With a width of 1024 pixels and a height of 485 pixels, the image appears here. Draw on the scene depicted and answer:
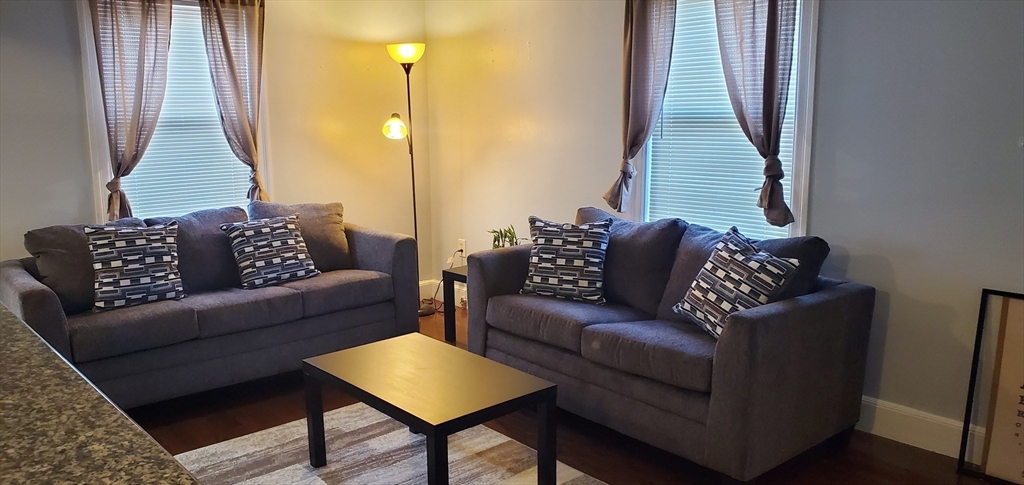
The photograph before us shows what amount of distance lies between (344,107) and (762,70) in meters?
2.86

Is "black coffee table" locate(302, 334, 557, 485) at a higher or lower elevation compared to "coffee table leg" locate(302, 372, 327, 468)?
higher

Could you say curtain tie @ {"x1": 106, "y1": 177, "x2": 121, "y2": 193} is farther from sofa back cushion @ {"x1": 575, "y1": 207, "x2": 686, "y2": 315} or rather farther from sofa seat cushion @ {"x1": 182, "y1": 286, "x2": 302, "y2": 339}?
sofa back cushion @ {"x1": 575, "y1": 207, "x2": 686, "y2": 315}

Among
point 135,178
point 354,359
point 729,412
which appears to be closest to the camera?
point 729,412

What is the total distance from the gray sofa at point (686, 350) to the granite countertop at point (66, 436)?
2.14m


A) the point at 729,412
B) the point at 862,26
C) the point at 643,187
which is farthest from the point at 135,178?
the point at 862,26

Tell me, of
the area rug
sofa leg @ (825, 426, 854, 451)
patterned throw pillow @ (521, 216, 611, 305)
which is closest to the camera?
the area rug

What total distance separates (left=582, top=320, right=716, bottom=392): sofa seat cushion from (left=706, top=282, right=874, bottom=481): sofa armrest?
0.09 meters

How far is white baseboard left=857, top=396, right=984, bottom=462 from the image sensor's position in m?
3.11

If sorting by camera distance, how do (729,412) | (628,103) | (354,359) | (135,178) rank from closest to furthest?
(729,412), (354,359), (628,103), (135,178)

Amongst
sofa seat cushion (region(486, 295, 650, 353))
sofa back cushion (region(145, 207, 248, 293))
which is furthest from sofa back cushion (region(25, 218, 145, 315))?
sofa seat cushion (region(486, 295, 650, 353))

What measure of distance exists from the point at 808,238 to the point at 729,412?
0.89 m

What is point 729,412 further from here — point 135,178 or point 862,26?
point 135,178

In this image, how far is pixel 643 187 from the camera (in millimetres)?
4285

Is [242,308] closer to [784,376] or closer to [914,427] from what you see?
[784,376]
